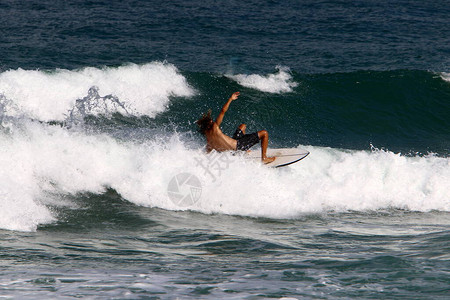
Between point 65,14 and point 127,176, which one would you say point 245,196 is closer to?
point 127,176

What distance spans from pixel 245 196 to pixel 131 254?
3.24m

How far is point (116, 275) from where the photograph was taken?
6.19 metres

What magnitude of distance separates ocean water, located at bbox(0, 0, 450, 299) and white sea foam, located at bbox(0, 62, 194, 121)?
2.1 inches

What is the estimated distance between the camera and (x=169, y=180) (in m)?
10.3

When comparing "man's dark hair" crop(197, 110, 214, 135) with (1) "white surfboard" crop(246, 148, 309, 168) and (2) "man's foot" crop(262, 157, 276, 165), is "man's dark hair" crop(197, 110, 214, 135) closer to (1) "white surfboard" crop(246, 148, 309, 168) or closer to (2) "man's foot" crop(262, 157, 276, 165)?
(1) "white surfboard" crop(246, 148, 309, 168)

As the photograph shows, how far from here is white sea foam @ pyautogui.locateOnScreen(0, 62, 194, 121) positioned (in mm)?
14984

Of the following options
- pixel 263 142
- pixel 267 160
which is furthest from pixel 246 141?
pixel 267 160

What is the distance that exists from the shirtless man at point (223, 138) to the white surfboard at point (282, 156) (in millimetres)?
118

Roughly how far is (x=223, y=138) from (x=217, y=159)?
42 centimetres

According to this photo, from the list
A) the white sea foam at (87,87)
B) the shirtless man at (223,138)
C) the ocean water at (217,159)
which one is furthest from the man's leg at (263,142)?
the white sea foam at (87,87)

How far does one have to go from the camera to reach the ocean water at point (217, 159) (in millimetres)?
6438

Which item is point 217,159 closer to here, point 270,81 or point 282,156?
point 282,156

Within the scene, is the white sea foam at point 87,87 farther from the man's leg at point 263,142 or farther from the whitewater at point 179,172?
the man's leg at point 263,142

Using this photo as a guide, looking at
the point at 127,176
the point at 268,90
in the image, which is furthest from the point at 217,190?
the point at 268,90
